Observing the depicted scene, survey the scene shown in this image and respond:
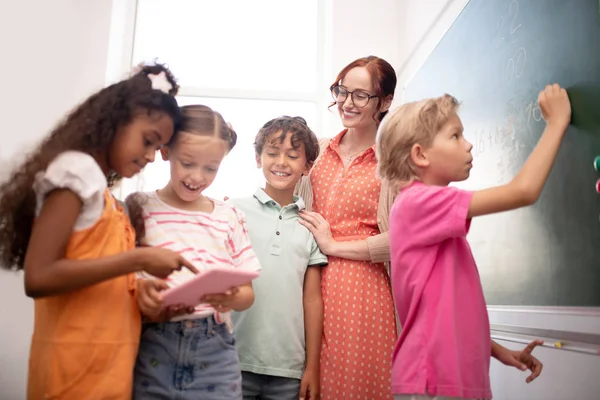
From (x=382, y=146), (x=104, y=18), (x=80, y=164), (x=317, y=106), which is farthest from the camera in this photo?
(x=317, y=106)

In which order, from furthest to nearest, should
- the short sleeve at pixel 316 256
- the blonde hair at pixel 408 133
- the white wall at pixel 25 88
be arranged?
the white wall at pixel 25 88 → the short sleeve at pixel 316 256 → the blonde hair at pixel 408 133

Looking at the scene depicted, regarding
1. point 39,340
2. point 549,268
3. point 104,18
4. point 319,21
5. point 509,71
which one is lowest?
point 39,340

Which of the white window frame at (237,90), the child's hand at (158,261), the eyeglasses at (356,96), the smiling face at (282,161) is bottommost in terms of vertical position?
the child's hand at (158,261)

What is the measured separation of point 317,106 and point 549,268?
2.69 m

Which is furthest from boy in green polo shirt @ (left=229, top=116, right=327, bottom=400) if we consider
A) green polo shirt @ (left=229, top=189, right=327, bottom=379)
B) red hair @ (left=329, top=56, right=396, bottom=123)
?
red hair @ (left=329, top=56, right=396, bottom=123)

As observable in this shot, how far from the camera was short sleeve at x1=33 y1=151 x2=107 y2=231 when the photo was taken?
→ 43.1 inches

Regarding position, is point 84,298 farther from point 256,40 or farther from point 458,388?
point 256,40

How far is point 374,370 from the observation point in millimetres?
1666

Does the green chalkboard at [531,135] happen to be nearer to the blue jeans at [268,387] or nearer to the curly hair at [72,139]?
the blue jeans at [268,387]

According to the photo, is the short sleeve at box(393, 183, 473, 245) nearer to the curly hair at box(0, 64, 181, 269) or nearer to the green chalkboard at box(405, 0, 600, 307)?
the green chalkboard at box(405, 0, 600, 307)

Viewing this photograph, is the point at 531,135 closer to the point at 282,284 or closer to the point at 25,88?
the point at 282,284

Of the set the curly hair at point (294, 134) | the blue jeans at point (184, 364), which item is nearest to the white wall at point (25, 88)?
the curly hair at point (294, 134)

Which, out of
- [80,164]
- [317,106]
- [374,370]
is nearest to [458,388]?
[374,370]

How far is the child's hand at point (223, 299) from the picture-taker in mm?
1217
